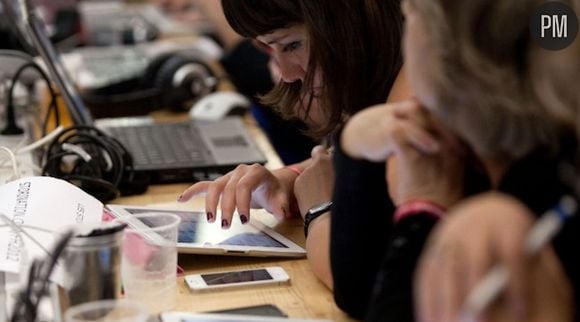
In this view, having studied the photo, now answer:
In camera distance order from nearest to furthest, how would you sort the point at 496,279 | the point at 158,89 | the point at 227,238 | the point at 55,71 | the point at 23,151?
the point at 496,279, the point at 227,238, the point at 23,151, the point at 55,71, the point at 158,89

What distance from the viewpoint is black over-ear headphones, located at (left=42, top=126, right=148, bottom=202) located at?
1.49 meters

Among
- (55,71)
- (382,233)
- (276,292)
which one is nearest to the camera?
(382,233)

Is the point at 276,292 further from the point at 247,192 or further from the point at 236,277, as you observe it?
the point at 247,192

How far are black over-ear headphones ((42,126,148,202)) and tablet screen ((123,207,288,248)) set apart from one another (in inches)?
5.3

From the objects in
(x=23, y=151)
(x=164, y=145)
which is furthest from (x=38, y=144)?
(x=164, y=145)

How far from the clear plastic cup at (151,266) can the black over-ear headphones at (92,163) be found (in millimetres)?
370

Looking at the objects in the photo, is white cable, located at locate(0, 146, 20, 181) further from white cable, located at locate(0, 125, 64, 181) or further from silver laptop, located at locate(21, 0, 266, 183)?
silver laptop, located at locate(21, 0, 266, 183)

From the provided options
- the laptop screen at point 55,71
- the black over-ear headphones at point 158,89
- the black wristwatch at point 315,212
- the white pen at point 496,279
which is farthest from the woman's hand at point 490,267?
the black over-ear headphones at point 158,89

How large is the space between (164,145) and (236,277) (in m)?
0.68

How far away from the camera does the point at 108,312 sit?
97 centimetres

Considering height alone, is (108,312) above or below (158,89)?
above

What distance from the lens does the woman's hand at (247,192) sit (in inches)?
52.6

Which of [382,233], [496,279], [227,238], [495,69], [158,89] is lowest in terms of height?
[158,89]

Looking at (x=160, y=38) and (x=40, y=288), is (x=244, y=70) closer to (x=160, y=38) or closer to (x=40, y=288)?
(x=160, y=38)
